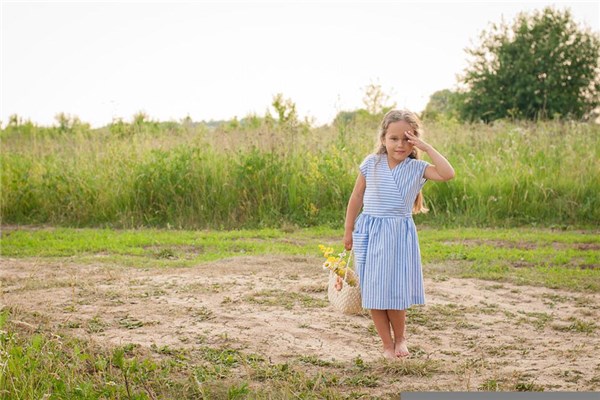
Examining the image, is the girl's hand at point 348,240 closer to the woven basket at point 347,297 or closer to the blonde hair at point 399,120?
the woven basket at point 347,297

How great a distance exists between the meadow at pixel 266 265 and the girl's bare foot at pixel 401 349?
0.13 metres

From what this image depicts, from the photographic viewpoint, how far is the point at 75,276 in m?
7.32

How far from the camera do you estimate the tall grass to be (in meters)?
10.4

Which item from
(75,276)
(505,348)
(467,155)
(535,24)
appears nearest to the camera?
(505,348)

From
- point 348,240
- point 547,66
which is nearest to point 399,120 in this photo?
point 348,240

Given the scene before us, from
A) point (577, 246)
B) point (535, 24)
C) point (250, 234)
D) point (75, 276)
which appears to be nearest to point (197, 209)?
point (250, 234)

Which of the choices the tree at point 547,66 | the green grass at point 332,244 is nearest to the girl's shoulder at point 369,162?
the green grass at point 332,244

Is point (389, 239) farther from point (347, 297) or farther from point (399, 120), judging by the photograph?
point (399, 120)

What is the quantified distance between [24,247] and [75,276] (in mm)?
2153

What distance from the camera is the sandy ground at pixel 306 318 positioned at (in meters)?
4.82

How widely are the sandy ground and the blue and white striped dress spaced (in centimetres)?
40

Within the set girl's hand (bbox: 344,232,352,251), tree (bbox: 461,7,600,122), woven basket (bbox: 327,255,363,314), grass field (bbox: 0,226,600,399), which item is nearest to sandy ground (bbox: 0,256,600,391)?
grass field (bbox: 0,226,600,399)

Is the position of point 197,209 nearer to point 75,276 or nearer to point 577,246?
point 75,276

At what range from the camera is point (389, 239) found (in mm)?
4781
